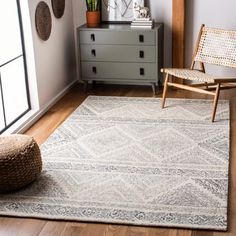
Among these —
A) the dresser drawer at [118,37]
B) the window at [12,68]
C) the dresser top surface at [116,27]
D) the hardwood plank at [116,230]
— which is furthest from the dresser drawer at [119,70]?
the hardwood plank at [116,230]

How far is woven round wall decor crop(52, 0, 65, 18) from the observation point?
4.48 m

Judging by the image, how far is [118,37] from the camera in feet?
15.1

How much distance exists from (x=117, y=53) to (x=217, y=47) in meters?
1.00

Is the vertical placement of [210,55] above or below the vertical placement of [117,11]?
below

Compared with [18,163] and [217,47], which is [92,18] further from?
[18,163]

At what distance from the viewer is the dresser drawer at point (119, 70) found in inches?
182

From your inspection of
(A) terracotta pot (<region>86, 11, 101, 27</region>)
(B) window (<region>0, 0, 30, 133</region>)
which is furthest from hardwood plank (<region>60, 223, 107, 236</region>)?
(A) terracotta pot (<region>86, 11, 101, 27</region>)

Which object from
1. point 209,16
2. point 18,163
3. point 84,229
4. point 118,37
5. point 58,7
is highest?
point 58,7

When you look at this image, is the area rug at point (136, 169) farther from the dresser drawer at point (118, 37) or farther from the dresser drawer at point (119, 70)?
the dresser drawer at point (118, 37)

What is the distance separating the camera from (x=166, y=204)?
268 cm

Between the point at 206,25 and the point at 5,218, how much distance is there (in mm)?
3003

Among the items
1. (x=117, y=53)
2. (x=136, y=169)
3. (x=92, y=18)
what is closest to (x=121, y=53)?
(x=117, y=53)

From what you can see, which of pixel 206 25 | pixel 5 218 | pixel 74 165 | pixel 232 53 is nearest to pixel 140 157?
pixel 74 165

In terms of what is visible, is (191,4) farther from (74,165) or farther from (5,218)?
(5,218)
